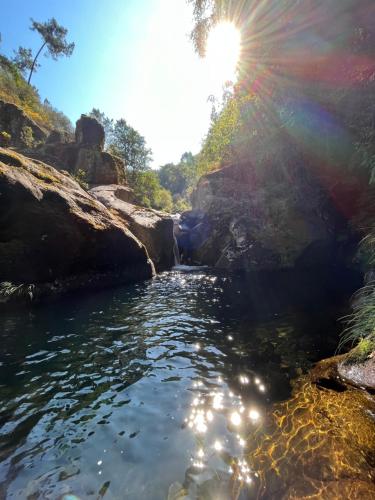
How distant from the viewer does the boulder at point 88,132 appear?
27359mm

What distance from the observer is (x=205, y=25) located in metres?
11.8

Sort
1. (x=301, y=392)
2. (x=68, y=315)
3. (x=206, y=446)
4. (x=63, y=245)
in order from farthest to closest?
(x=63, y=245) < (x=68, y=315) < (x=301, y=392) < (x=206, y=446)

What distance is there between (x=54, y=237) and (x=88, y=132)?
20396 mm

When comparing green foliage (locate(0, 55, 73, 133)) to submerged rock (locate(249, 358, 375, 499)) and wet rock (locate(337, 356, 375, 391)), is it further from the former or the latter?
submerged rock (locate(249, 358, 375, 499))

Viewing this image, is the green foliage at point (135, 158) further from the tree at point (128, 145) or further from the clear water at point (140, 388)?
the clear water at point (140, 388)

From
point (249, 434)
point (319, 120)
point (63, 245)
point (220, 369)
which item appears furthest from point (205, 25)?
point (249, 434)

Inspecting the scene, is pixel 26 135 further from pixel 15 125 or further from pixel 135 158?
pixel 135 158

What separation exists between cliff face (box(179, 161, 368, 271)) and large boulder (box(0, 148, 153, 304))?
8.25 m

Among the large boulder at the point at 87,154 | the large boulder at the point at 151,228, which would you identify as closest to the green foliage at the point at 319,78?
the large boulder at the point at 151,228

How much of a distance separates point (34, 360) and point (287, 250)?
58.9 ft

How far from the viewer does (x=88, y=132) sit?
90.4ft

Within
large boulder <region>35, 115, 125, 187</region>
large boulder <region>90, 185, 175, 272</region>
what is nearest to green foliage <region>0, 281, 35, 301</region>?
large boulder <region>90, 185, 175, 272</region>

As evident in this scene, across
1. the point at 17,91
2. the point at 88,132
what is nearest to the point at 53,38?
the point at 17,91

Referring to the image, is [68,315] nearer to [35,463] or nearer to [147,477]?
[35,463]
